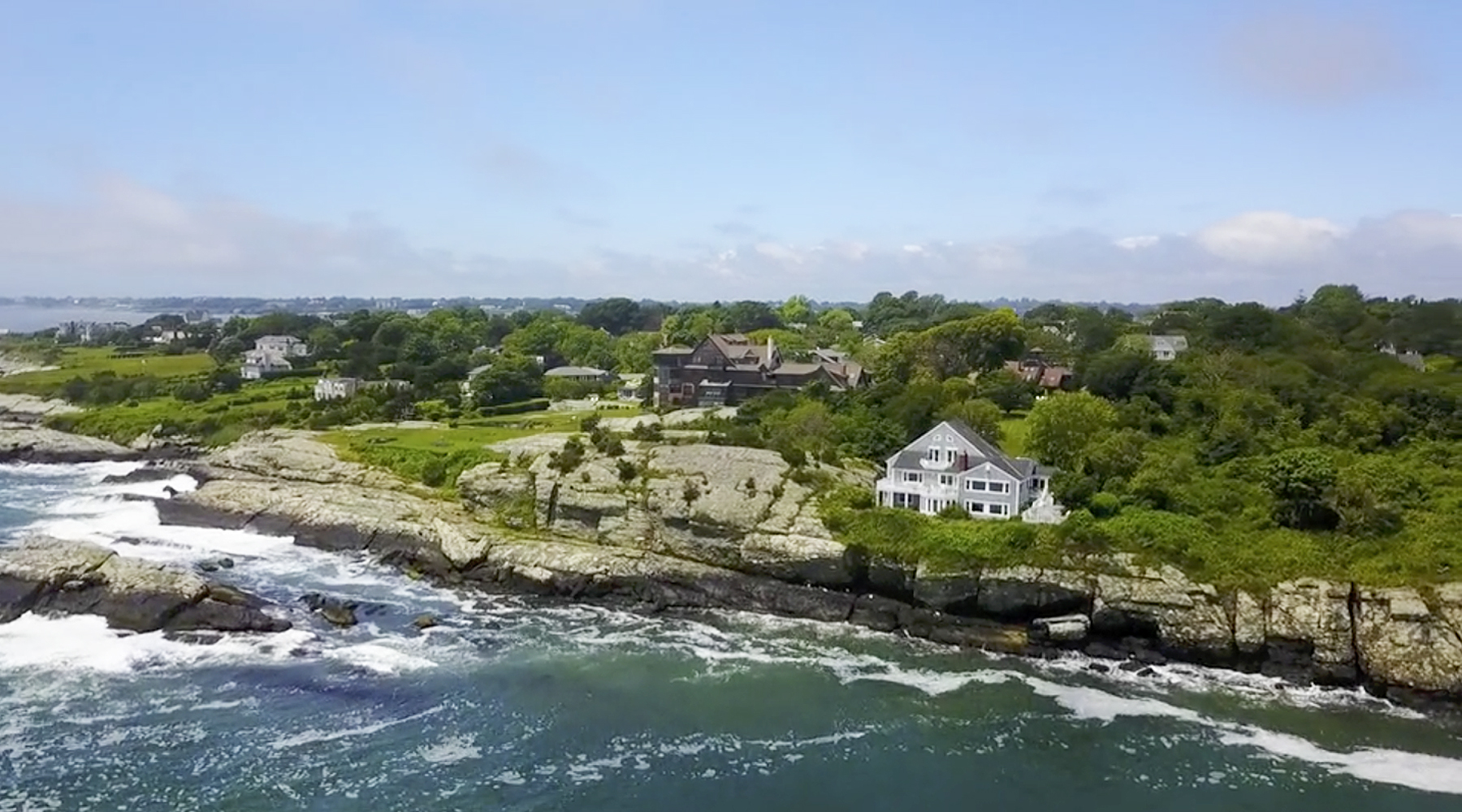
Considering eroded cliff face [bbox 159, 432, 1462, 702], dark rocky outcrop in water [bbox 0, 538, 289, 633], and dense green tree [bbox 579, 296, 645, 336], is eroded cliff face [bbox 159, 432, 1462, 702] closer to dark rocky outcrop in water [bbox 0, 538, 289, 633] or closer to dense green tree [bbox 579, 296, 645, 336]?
dark rocky outcrop in water [bbox 0, 538, 289, 633]

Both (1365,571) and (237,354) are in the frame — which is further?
(237,354)

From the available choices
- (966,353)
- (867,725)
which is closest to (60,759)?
(867,725)

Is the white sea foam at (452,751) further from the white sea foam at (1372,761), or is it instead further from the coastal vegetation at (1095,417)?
the white sea foam at (1372,761)

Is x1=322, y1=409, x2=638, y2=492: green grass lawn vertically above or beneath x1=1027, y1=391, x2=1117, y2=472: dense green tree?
beneath

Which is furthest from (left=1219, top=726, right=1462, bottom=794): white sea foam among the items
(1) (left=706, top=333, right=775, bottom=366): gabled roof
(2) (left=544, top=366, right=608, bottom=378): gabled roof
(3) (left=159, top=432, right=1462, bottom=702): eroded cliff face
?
(2) (left=544, top=366, right=608, bottom=378): gabled roof

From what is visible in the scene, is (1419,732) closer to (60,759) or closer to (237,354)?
(60,759)

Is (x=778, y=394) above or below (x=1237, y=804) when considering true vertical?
above

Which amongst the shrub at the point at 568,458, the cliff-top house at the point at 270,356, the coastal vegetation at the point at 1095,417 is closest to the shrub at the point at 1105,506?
the coastal vegetation at the point at 1095,417
